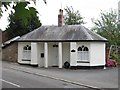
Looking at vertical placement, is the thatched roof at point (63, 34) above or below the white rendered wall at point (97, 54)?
above

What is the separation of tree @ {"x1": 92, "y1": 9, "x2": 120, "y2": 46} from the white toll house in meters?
19.2

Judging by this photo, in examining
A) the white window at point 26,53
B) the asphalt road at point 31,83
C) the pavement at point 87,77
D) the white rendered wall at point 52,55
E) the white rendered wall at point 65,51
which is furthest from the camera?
the white window at point 26,53

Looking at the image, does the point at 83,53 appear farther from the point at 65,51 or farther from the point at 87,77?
the point at 87,77

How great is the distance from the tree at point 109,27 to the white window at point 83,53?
19.8m

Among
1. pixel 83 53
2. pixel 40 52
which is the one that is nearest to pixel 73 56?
pixel 83 53

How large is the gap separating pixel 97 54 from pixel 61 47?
412cm

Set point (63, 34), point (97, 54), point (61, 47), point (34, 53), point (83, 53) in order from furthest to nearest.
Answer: point (34, 53) → point (63, 34) → point (61, 47) → point (97, 54) → point (83, 53)

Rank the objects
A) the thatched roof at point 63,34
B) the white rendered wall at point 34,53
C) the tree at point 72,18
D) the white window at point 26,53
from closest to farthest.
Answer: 1. the thatched roof at point 63,34
2. the white rendered wall at point 34,53
3. the white window at point 26,53
4. the tree at point 72,18

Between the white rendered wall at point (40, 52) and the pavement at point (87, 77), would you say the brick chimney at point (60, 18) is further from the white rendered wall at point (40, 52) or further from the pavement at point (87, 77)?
the pavement at point (87, 77)

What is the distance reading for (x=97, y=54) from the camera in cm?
3700

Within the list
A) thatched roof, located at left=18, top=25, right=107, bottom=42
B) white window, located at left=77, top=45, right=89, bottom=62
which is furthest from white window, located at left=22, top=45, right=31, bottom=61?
white window, located at left=77, top=45, right=89, bottom=62

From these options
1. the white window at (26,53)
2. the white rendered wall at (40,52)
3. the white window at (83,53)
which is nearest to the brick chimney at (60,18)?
the white rendered wall at (40,52)

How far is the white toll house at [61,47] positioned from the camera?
36.4 metres

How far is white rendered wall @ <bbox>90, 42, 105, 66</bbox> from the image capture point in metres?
36.4
